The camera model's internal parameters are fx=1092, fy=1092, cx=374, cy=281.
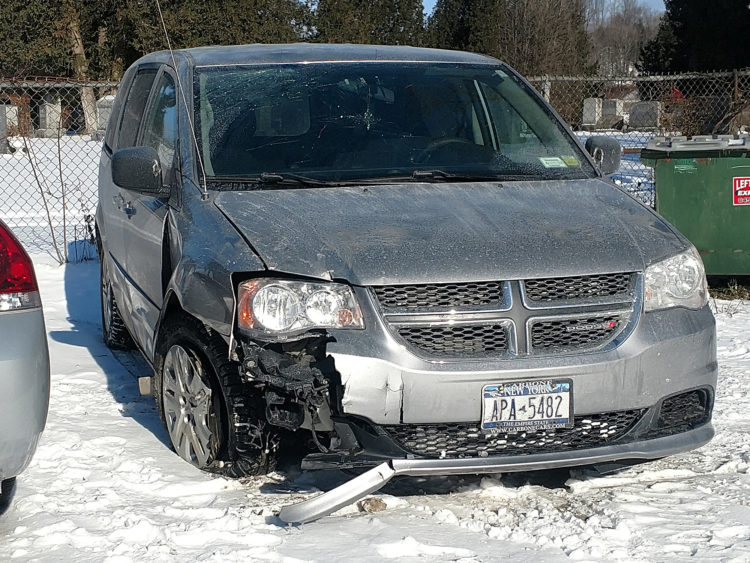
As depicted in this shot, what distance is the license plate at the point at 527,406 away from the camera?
3.68m

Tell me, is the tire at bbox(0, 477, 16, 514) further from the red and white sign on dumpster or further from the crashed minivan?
the red and white sign on dumpster

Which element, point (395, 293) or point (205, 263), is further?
point (205, 263)

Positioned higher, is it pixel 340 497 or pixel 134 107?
pixel 134 107

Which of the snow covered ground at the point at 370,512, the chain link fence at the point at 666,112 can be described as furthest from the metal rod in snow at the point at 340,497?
the chain link fence at the point at 666,112

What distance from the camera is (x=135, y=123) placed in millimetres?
5820

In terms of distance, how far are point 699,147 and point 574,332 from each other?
5.38 meters

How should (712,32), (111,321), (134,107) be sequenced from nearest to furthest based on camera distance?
(134,107)
(111,321)
(712,32)

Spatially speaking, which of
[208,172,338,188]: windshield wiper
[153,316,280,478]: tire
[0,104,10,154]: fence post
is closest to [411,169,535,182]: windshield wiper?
[208,172,338,188]: windshield wiper

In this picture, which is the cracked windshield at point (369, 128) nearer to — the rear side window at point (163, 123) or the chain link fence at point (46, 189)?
the rear side window at point (163, 123)

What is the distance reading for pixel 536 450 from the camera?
3836 millimetres

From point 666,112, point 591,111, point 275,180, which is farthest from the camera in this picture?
point 591,111

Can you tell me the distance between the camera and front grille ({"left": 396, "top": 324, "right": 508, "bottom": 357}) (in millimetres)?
3689

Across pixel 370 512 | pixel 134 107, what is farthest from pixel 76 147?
pixel 370 512

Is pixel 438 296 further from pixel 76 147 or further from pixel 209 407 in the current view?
pixel 76 147
